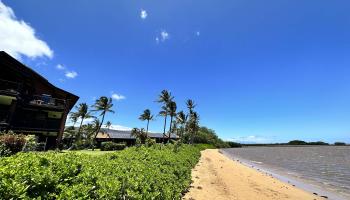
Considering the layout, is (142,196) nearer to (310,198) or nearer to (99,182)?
(99,182)

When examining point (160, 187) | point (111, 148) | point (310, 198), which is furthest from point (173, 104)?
point (160, 187)

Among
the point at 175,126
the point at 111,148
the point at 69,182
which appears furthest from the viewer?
the point at 175,126

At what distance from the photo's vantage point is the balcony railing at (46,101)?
26.1 metres

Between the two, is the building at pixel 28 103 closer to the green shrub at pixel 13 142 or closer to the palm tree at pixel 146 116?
the green shrub at pixel 13 142

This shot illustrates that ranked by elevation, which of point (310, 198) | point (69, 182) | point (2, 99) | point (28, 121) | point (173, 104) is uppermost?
point (173, 104)

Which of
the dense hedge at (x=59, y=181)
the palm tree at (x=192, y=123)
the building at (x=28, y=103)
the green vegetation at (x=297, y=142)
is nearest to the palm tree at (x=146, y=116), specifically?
the palm tree at (x=192, y=123)

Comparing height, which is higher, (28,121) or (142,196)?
(28,121)

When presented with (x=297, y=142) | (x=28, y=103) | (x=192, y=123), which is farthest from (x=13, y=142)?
(x=297, y=142)

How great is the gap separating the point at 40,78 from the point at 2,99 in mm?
5072

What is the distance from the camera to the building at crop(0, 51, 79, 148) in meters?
22.5

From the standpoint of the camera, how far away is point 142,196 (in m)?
6.50

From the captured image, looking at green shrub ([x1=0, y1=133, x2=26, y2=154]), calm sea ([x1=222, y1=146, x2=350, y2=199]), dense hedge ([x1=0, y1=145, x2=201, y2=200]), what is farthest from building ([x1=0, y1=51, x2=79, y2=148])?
calm sea ([x1=222, y1=146, x2=350, y2=199])

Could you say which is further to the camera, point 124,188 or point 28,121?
point 28,121

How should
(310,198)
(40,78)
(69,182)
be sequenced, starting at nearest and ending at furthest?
(69,182)
(310,198)
(40,78)
